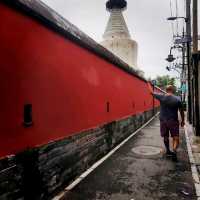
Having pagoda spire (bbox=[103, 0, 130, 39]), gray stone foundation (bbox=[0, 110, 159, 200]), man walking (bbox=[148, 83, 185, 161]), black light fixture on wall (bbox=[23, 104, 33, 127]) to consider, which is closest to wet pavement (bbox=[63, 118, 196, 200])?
gray stone foundation (bbox=[0, 110, 159, 200])

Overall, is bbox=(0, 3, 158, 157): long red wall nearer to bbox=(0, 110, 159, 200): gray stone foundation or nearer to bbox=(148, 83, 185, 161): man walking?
bbox=(0, 110, 159, 200): gray stone foundation

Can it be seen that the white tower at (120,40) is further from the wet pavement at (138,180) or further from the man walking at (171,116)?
the wet pavement at (138,180)

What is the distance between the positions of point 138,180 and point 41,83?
2976 mm

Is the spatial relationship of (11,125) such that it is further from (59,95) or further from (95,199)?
(95,199)

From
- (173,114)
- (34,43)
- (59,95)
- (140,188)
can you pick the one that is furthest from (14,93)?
(173,114)

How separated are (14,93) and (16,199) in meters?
1.51

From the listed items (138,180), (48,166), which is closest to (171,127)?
(138,180)

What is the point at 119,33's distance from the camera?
49.9 m

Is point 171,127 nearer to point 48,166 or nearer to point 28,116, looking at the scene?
point 48,166

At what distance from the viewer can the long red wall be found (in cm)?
361

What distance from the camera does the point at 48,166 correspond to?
15.1 ft

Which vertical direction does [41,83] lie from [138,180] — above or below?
above

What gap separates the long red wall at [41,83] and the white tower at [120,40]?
130ft

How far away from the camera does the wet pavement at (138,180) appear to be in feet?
15.7
